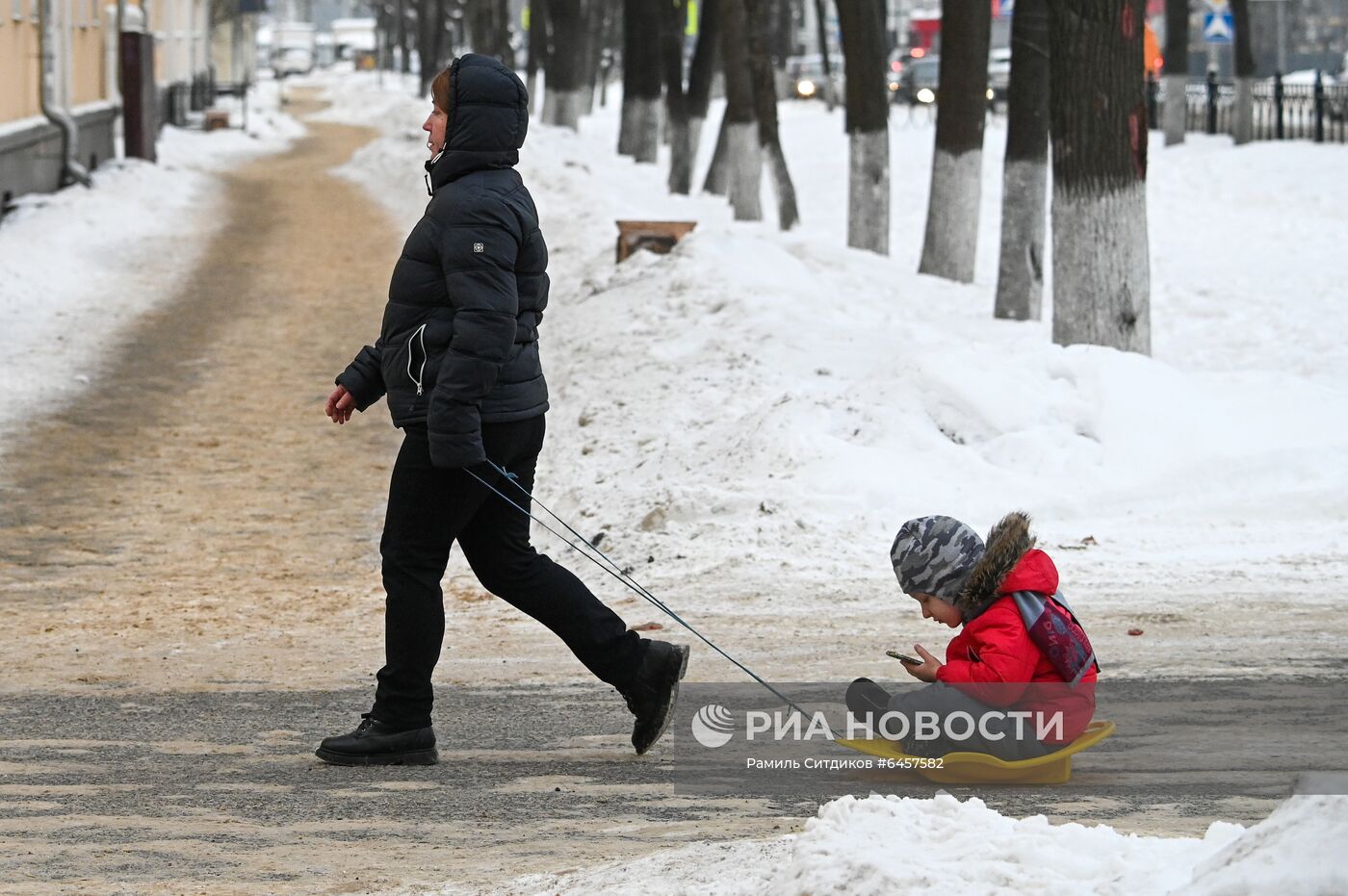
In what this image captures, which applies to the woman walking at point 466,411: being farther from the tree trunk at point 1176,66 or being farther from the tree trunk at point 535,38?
the tree trunk at point 535,38

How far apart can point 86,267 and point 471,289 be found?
14.4 m

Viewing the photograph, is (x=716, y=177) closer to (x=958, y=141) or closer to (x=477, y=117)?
(x=958, y=141)

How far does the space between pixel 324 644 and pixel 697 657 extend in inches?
55.2

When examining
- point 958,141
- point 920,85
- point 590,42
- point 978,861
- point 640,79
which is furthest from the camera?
point 920,85

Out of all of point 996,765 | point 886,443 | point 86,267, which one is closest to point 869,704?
point 996,765

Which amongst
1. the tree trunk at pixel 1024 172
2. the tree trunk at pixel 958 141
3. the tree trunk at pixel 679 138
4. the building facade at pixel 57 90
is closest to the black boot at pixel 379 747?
the tree trunk at pixel 1024 172

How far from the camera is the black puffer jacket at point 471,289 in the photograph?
4434 mm

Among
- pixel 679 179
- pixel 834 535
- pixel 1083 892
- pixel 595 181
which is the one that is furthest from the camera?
pixel 679 179

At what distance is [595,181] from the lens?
23344 millimetres

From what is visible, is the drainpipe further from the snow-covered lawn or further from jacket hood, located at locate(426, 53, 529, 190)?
jacket hood, located at locate(426, 53, 529, 190)

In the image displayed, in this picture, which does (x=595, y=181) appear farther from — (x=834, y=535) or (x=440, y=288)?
(x=440, y=288)

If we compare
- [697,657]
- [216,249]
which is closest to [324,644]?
[697,657]

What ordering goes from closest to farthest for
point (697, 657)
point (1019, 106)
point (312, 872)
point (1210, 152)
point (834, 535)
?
point (312, 872), point (697, 657), point (834, 535), point (1019, 106), point (1210, 152)

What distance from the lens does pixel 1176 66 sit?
104 ft
